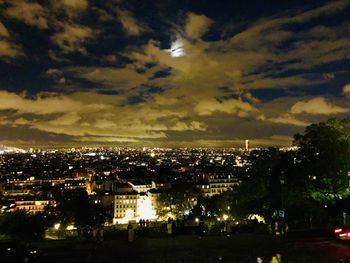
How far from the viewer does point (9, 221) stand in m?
35.3

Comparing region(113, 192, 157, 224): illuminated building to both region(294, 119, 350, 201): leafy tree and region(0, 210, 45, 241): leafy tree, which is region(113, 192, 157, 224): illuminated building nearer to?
region(0, 210, 45, 241): leafy tree

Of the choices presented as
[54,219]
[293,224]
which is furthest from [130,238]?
[54,219]

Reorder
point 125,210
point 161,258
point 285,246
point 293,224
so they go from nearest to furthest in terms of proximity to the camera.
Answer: point 161,258 < point 285,246 < point 293,224 < point 125,210

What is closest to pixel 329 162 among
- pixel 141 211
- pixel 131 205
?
pixel 141 211

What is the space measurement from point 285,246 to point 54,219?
Answer: 39.2 meters

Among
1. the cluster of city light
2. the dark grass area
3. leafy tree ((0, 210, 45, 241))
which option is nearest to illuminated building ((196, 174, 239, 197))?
the cluster of city light

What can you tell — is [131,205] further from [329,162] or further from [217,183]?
[329,162]

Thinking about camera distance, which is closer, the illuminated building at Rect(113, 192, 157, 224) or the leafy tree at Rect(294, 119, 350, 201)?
the leafy tree at Rect(294, 119, 350, 201)

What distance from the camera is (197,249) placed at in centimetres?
1781

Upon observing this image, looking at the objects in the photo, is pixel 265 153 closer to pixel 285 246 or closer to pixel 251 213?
pixel 251 213

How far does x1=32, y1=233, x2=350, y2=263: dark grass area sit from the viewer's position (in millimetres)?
16266

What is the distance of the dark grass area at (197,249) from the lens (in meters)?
16.3

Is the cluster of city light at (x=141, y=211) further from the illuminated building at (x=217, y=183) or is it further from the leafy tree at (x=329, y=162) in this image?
the leafy tree at (x=329, y=162)

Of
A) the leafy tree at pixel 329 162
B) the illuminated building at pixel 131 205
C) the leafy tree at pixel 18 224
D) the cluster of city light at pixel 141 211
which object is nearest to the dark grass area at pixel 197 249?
the leafy tree at pixel 329 162
